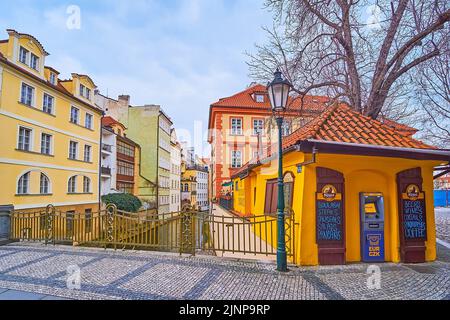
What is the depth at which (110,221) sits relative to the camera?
816cm

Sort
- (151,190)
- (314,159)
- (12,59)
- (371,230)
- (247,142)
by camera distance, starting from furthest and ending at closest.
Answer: (151,190)
(247,142)
(12,59)
(371,230)
(314,159)

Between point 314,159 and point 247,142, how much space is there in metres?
27.2

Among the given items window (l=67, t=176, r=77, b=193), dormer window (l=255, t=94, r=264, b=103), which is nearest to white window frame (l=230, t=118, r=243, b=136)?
dormer window (l=255, t=94, r=264, b=103)

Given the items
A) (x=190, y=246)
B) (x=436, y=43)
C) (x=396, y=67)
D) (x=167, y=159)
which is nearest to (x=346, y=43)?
(x=396, y=67)

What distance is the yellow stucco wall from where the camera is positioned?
6427 mm

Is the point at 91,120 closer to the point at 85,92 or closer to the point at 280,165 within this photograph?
the point at 85,92

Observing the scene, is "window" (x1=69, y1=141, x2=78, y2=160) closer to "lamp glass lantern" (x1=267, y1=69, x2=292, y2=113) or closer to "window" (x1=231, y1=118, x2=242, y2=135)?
"window" (x1=231, y1=118, x2=242, y2=135)

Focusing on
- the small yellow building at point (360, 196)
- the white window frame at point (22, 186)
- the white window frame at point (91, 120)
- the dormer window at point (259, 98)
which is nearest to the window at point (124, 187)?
the white window frame at point (91, 120)

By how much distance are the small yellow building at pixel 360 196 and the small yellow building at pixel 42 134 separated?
16.2 m

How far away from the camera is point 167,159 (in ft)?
139

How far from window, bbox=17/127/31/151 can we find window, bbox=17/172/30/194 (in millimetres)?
1642

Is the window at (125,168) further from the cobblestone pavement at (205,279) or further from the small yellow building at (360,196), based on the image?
the small yellow building at (360,196)

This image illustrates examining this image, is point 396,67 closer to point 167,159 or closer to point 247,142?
point 247,142

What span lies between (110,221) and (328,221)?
6.21 m
